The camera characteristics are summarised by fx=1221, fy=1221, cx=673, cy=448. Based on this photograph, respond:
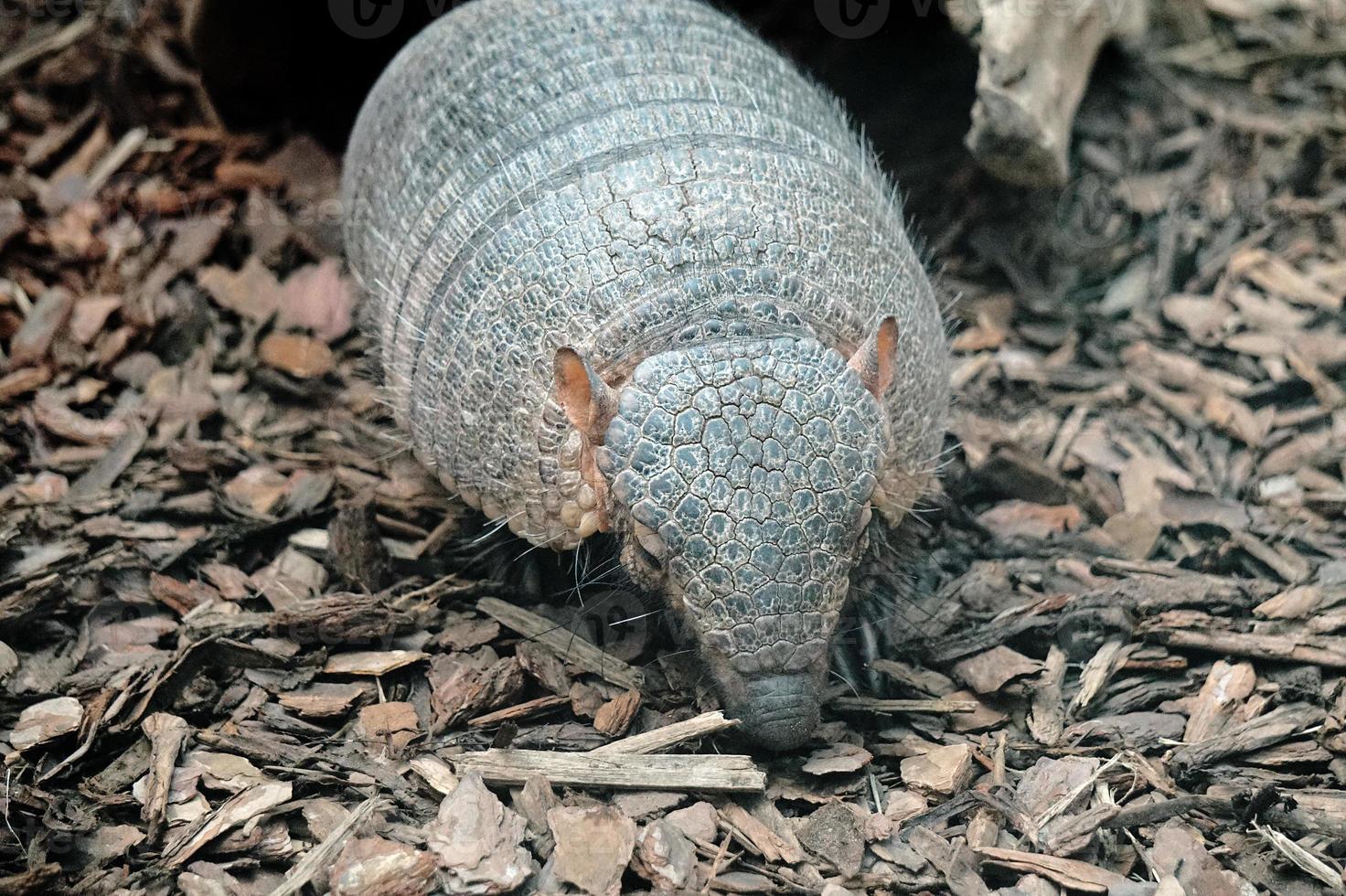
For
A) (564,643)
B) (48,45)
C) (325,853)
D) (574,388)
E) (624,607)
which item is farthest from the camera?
(48,45)

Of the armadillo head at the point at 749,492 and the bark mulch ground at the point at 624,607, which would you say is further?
the bark mulch ground at the point at 624,607

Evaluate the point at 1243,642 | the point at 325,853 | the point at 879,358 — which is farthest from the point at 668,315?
the point at 1243,642

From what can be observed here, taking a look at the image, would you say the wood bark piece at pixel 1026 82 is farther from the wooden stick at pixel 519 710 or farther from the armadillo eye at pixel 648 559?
the wooden stick at pixel 519 710

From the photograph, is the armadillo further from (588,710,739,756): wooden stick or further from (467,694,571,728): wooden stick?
(467,694,571,728): wooden stick

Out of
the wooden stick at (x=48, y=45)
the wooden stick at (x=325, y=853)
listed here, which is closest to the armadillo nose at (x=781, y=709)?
the wooden stick at (x=325, y=853)

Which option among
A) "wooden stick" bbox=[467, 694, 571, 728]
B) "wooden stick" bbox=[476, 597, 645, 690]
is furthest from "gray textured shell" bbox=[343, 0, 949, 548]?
"wooden stick" bbox=[467, 694, 571, 728]

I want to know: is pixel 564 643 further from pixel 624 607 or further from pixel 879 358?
pixel 879 358
